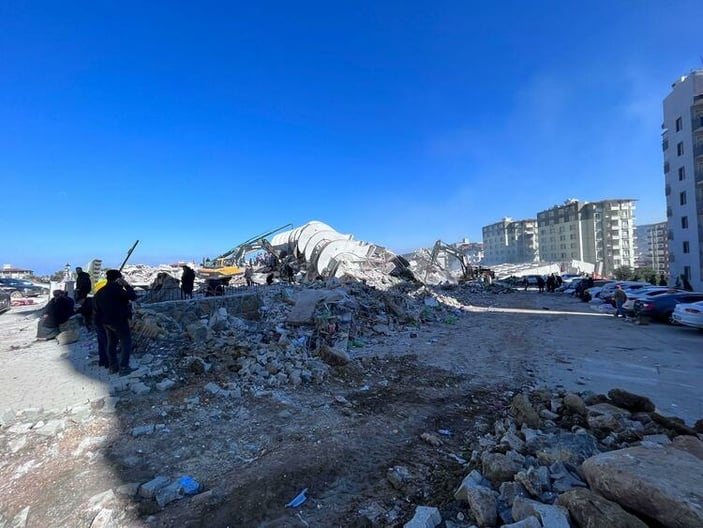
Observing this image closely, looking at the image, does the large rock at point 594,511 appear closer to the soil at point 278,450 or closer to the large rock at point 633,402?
the soil at point 278,450

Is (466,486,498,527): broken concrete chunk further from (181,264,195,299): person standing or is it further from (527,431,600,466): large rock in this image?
(181,264,195,299): person standing

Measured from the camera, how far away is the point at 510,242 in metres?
97.9

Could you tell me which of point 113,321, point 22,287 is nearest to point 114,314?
point 113,321

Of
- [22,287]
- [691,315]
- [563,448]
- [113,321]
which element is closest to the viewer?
[563,448]

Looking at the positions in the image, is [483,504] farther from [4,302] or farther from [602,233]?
[602,233]

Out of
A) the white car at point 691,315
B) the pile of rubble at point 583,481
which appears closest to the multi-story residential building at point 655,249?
the white car at point 691,315

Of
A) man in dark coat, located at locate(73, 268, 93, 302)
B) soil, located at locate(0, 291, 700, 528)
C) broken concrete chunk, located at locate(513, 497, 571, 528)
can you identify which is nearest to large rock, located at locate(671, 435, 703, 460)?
broken concrete chunk, located at locate(513, 497, 571, 528)

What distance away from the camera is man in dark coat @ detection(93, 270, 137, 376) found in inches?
247

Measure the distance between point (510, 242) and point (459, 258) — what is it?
2827 inches

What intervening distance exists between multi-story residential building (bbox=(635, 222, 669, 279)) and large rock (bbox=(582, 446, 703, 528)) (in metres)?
45.6

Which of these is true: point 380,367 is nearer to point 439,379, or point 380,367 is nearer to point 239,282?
point 439,379

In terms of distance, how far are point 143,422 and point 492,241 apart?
109 metres

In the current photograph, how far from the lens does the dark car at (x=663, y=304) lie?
42.4 ft

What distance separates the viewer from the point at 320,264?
71.9 ft
